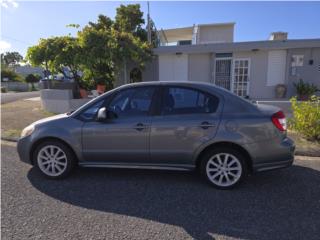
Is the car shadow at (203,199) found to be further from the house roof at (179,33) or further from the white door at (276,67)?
the house roof at (179,33)

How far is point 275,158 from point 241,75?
391 inches

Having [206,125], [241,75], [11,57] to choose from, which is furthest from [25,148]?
[11,57]

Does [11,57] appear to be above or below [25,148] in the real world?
above

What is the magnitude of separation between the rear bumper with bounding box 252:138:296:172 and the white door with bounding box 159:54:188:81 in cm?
998

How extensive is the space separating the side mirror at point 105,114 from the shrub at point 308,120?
184 inches

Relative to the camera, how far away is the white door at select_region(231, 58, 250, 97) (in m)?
12.7

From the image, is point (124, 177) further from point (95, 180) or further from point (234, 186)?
point (234, 186)

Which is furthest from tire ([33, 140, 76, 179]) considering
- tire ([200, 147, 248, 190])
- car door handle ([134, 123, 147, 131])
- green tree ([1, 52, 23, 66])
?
green tree ([1, 52, 23, 66])

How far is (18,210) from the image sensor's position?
319 cm

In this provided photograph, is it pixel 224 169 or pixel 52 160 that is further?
pixel 52 160

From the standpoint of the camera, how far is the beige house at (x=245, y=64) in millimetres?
12091

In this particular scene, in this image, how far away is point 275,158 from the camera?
365cm

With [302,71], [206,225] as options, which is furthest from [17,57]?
[206,225]

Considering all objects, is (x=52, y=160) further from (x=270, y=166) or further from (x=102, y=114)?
(x=270, y=166)
